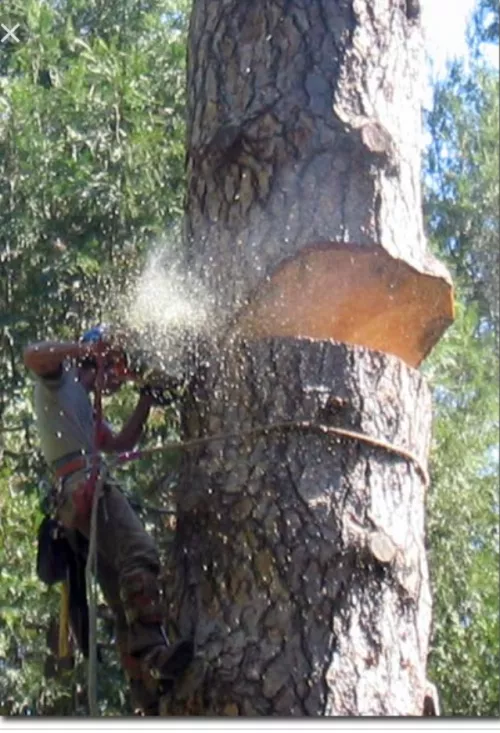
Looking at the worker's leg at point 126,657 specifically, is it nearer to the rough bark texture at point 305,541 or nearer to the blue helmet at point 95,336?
the rough bark texture at point 305,541

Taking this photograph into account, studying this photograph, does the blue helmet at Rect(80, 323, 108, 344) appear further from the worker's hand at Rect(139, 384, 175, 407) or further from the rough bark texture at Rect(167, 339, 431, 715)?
the rough bark texture at Rect(167, 339, 431, 715)

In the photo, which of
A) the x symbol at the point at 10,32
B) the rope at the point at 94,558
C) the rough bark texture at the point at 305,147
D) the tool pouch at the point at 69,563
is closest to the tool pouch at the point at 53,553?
the tool pouch at the point at 69,563

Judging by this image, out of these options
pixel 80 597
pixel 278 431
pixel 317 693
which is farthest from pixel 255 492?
pixel 80 597

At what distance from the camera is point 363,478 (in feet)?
8.87

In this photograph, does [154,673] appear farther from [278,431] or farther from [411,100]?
[411,100]

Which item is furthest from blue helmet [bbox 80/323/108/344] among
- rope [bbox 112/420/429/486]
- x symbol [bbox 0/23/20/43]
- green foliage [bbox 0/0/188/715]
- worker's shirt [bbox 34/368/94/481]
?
x symbol [bbox 0/23/20/43]

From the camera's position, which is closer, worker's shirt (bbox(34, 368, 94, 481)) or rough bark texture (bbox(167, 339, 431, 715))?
rough bark texture (bbox(167, 339, 431, 715))

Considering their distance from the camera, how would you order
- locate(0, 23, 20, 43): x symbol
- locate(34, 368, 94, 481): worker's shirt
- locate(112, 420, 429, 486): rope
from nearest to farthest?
locate(112, 420, 429, 486): rope, locate(34, 368, 94, 481): worker's shirt, locate(0, 23, 20, 43): x symbol

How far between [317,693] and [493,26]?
2.76 m

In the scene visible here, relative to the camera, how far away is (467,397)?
17.1 ft

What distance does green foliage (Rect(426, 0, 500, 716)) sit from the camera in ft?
15.9

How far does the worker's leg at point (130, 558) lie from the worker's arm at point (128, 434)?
0.08 m

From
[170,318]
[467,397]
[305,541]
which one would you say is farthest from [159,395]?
[467,397]

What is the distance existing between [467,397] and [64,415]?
219cm
